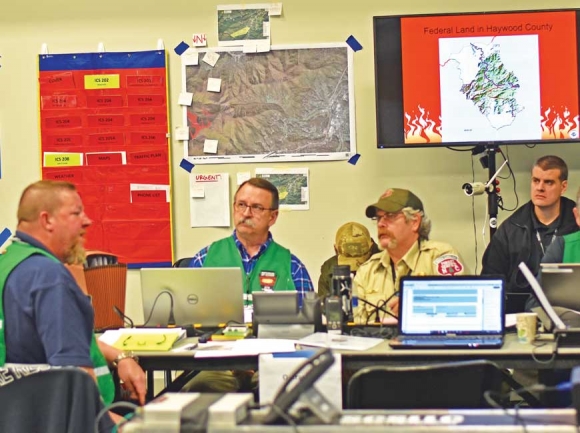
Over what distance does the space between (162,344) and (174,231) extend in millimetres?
2286

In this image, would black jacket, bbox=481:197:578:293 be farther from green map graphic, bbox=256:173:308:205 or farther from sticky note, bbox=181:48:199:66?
sticky note, bbox=181:48:199:66

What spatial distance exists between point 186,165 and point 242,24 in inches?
39.5

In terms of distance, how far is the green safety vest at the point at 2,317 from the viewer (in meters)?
2.55

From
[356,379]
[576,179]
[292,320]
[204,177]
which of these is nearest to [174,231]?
[204,177]

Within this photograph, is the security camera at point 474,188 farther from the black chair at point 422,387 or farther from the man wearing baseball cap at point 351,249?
the black chair at point 422,387

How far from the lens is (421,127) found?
483 cm

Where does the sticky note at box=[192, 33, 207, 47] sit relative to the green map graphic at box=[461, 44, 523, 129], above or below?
above

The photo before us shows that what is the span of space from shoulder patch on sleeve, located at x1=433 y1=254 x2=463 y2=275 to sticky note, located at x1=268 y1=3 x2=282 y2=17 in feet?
7.19

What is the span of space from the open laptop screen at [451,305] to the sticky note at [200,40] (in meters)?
2.76

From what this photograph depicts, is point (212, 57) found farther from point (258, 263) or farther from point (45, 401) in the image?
point (45, 401)

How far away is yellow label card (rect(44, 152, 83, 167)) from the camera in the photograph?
5375mm

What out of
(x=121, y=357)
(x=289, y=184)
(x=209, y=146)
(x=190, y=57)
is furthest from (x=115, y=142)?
(x=121, y=357)

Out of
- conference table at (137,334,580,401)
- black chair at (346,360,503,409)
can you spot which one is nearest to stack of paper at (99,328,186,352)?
conference table at (137,334,580,401)

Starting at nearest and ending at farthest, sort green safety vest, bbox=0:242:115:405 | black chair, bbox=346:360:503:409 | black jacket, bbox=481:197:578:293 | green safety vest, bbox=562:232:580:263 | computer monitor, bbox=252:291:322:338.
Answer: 1. black chair, bbox=346:360:503:409
2. green safety vest, bbox=0:242:115:405
3. computer monitor, bbox=252:291:322:338
4. green safety vest, bbox=562:232:580:263
5. black jacket, bbox=481:197:578:293
